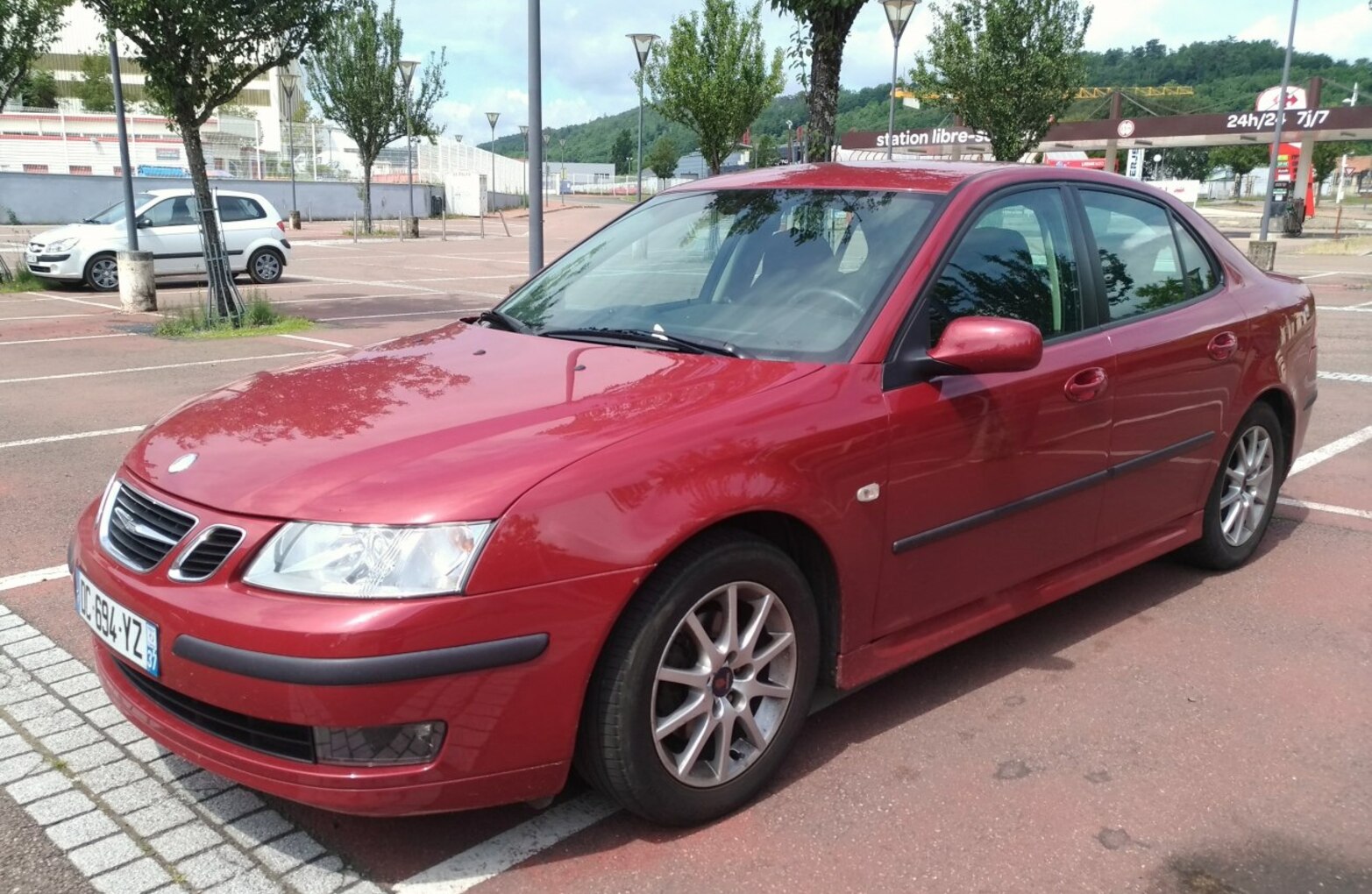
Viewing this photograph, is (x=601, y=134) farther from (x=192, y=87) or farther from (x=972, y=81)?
(x=192, y=87)

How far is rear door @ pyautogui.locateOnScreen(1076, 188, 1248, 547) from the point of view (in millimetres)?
3916

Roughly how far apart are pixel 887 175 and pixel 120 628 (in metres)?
2.72

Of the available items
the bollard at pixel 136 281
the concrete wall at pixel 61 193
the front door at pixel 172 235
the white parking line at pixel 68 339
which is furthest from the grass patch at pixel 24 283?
the concrete wall at pixel 61 193

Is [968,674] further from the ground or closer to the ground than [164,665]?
closer to the ground

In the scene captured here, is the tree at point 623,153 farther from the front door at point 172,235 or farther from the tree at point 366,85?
the front door at point 172,235

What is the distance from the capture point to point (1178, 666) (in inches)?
153

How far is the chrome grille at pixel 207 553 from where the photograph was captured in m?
2.49

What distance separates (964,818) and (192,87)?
11.9 meters

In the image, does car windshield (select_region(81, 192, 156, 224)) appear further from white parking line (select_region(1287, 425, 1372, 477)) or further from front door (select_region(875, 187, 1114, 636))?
front door (select_region(875, 187, 1114, 636))

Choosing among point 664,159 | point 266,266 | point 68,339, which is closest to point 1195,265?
point 68,339

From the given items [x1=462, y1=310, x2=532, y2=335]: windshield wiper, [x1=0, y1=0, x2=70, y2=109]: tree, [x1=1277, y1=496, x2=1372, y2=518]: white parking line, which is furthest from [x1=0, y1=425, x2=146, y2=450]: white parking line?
Result: [x1=0, y1=0, x2=70, y2=109]: tree

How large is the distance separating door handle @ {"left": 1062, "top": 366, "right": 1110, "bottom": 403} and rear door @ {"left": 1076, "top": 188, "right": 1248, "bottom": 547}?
0.44ft

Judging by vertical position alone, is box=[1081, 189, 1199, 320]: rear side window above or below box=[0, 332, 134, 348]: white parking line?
above

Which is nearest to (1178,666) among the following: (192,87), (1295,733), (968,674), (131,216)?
(1295,733)
